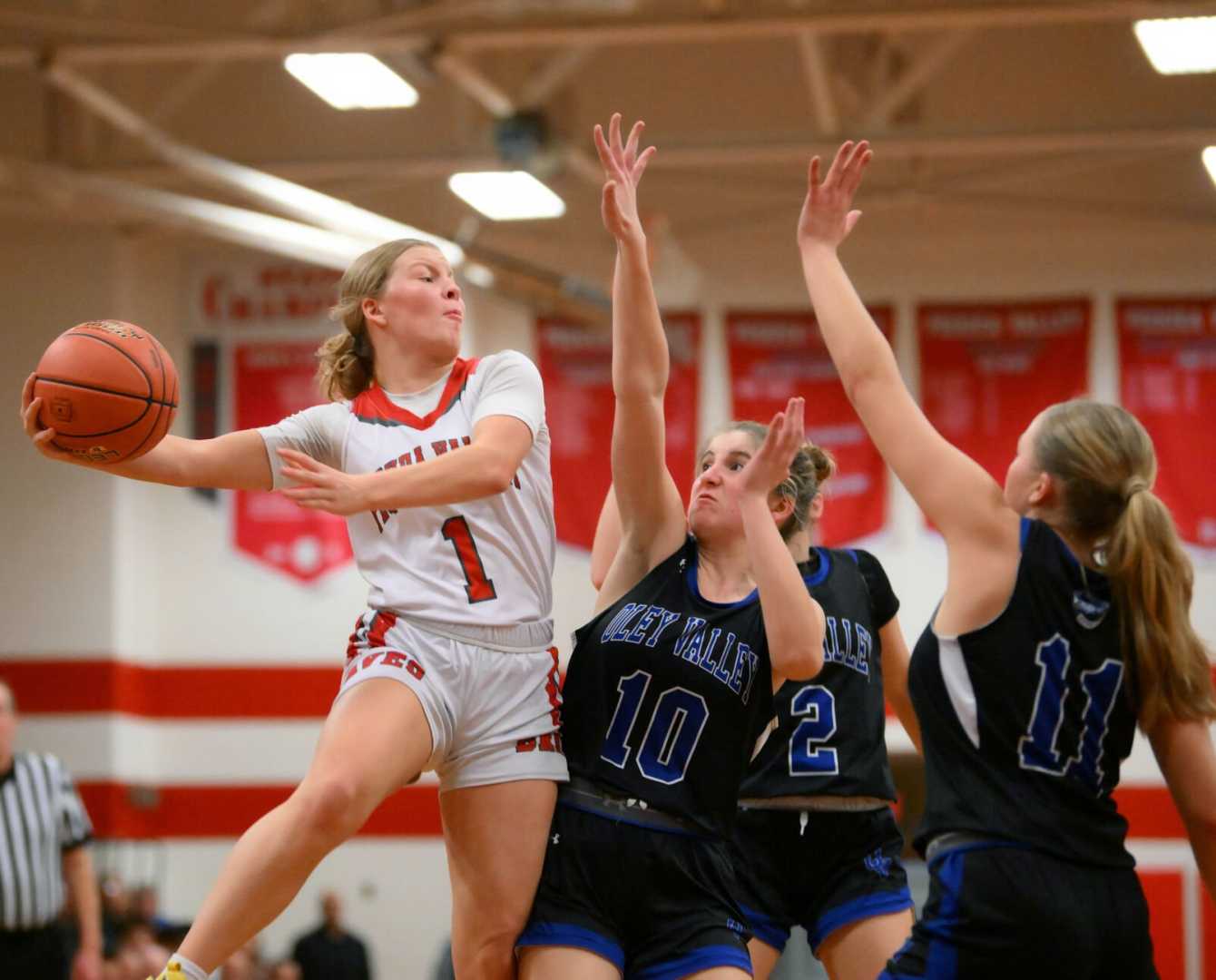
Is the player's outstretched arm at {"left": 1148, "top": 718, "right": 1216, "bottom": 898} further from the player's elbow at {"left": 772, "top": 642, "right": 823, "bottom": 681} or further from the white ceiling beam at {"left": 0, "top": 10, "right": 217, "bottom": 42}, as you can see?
the white ceiling beam at {"left": 0, "top": 10, "right": 217, "bottom": 42}

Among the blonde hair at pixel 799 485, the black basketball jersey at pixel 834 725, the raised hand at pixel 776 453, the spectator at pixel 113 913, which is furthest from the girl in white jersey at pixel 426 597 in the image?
the spectator at pixel 113 913

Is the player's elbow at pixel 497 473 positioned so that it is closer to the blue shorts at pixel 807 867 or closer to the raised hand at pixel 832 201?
the raised hand at pixel 832 201

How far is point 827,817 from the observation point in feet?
15.4

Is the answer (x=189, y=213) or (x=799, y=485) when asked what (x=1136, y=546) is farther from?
(x=189, y=213)

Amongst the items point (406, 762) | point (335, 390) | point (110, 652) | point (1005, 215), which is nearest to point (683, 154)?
point (1005, 215)

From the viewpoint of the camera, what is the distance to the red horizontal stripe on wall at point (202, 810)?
47.3 feet

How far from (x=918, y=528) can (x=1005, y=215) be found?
2938 mm

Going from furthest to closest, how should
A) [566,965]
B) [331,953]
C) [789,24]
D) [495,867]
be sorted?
[331,953] < [789,24] < [495,867] < [566,965]

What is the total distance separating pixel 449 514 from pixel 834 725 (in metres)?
1.35

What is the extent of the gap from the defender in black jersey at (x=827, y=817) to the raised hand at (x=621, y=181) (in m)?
1.28

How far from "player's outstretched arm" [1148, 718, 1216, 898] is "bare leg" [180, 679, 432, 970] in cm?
166

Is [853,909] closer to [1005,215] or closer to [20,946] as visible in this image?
[20,946]

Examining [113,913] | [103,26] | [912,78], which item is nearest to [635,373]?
[103,26]

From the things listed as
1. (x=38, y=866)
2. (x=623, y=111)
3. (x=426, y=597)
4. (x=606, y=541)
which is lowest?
(x=38, y=866)
